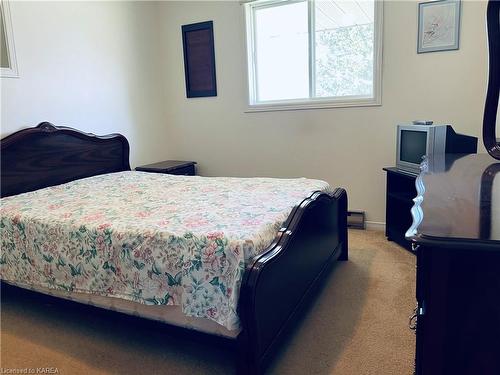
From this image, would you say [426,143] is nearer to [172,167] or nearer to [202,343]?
[202,343]

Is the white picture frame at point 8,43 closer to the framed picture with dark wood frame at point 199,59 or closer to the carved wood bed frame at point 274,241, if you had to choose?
the carved wood bed frame at point 274,241

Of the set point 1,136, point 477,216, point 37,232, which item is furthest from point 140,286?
point 1,136

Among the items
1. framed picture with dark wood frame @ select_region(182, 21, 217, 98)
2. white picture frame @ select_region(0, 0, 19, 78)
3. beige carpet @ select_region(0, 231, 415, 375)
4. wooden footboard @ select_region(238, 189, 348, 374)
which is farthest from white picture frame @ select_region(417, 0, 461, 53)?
white picture frame @ select_region(0, 0, 19, 78)

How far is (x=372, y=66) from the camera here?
146 inches

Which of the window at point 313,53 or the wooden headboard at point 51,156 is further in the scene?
the window at point 313,53

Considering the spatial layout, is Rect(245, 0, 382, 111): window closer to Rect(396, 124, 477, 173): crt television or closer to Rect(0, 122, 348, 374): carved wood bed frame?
Rect(396, 124, 477, 173): crt television

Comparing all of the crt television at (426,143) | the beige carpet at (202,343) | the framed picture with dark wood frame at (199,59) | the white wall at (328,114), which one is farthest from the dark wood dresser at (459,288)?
the framed picture with dark wood frame at (199,59)

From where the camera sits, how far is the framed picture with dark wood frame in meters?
4.35

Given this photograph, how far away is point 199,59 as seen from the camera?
4.45 meters

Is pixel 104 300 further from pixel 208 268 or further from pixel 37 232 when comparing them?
pixel 208 268

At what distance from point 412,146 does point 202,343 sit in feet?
7.67

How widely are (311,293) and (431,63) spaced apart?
2328 millimetres

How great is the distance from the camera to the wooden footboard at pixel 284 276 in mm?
1644

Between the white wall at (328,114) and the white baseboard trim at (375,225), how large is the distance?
0.06m
